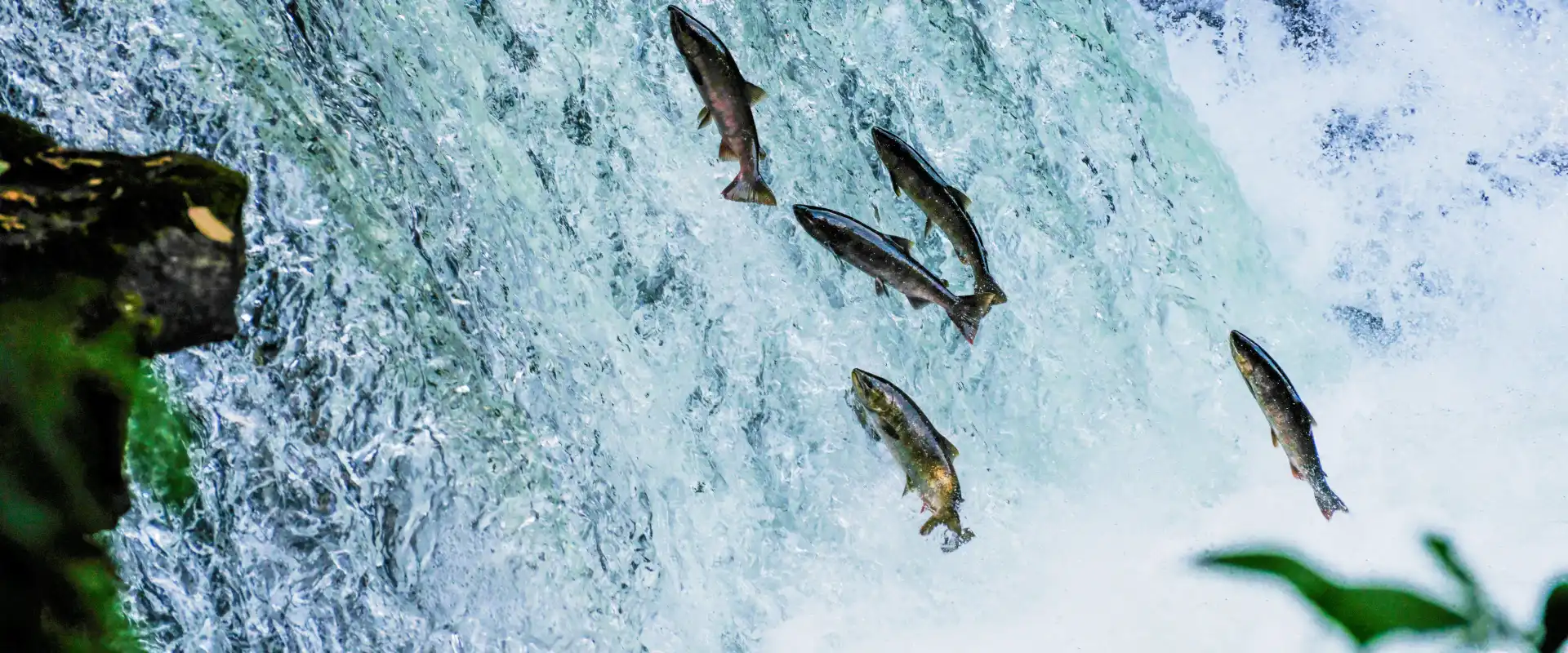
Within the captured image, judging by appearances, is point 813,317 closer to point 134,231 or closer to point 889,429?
point 889,429

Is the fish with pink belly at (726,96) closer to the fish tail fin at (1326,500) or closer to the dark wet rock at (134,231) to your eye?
the dark wet rock at (134,231)

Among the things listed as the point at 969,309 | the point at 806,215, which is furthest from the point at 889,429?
the point at 806,215

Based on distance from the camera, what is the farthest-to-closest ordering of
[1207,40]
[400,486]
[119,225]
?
[1207,40] < [400,486] < [119,225]

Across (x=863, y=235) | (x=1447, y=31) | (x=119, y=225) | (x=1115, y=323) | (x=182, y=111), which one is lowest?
(x=119, y=225)

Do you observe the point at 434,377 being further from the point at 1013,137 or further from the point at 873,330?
the point at 1013,137

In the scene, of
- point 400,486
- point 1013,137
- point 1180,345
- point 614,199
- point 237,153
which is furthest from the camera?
point 1180,345

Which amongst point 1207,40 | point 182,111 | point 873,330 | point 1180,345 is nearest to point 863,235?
point 873,330

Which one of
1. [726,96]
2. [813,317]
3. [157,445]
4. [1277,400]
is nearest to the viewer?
[157,445]

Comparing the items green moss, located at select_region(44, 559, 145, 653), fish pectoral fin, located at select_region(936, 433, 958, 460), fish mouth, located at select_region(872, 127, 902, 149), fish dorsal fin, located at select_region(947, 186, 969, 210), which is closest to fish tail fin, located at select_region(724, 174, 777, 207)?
fish mouth, located at select_region(872, 127, 902, 149)
